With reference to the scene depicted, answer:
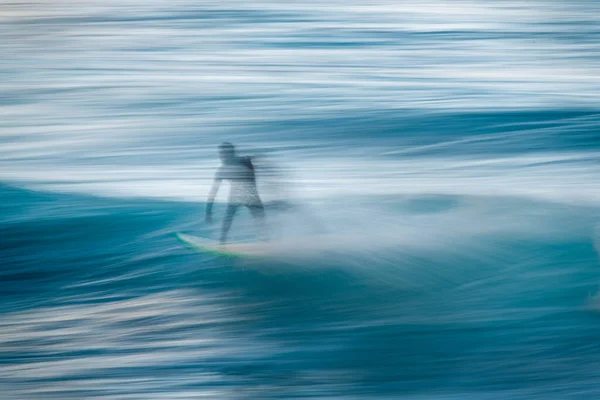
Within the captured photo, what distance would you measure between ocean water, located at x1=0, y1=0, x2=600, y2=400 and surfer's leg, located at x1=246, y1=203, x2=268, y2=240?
0.48 feet

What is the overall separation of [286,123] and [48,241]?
794cm

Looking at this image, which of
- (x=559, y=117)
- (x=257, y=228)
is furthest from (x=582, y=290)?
(x=559, y=117)

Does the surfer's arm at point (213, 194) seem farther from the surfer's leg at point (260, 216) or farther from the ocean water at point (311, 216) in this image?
the ocean water at point (311, 216)

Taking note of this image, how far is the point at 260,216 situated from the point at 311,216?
185cm

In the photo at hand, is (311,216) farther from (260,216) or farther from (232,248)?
(232,248)

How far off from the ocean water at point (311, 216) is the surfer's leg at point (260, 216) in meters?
0.15

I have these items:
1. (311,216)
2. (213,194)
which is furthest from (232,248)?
(311,216)

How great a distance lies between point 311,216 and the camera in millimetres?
10844

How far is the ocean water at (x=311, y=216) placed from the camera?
655cm

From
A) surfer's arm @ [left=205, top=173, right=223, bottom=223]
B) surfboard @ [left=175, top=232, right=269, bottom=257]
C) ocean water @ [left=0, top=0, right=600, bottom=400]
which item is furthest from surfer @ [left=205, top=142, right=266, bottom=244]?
ocean water @ [left=0, top=0, right=600, bottom=400]

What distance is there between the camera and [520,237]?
30.9 feet

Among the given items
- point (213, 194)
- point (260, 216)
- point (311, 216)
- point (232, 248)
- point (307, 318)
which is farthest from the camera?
point (311, 216)

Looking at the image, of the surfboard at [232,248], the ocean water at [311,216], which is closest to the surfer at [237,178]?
the surfboard at [232,248]

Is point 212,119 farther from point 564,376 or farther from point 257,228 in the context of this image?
point 564,376
